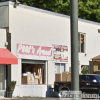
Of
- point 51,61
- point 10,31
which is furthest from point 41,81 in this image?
point 10,31

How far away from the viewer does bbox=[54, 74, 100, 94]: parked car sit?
78.3 feet

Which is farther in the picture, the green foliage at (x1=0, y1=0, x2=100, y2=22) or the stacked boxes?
the green foliage at (x1=0, y1=0, x2=100, y2=22)

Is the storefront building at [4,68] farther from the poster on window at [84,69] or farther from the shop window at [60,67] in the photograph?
the poster on window at [84,69]

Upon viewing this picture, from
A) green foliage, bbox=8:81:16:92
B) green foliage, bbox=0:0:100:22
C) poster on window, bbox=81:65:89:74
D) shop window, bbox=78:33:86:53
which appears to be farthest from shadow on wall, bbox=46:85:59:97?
green foliage, bbox=0:0:100:22

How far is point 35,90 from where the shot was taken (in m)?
25.2

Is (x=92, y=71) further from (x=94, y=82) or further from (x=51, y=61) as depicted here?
(x=94, y=82)

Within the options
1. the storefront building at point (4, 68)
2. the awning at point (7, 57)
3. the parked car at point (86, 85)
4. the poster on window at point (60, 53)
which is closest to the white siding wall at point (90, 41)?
the poster on window at point (60, 53)

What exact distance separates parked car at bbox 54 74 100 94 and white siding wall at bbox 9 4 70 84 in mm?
3583

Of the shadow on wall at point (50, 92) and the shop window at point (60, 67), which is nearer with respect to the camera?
the shadow on wall at point (50, 92)

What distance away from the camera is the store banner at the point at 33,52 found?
26230mm

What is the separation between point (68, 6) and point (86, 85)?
71.8 ft

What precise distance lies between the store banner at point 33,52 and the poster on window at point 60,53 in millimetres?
793

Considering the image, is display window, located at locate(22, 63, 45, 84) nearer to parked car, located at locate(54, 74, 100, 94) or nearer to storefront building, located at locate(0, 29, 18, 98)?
storefront building, located at locate(0, 29, 18, 98)

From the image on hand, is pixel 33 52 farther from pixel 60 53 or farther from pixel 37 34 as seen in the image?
pixel 60 53
